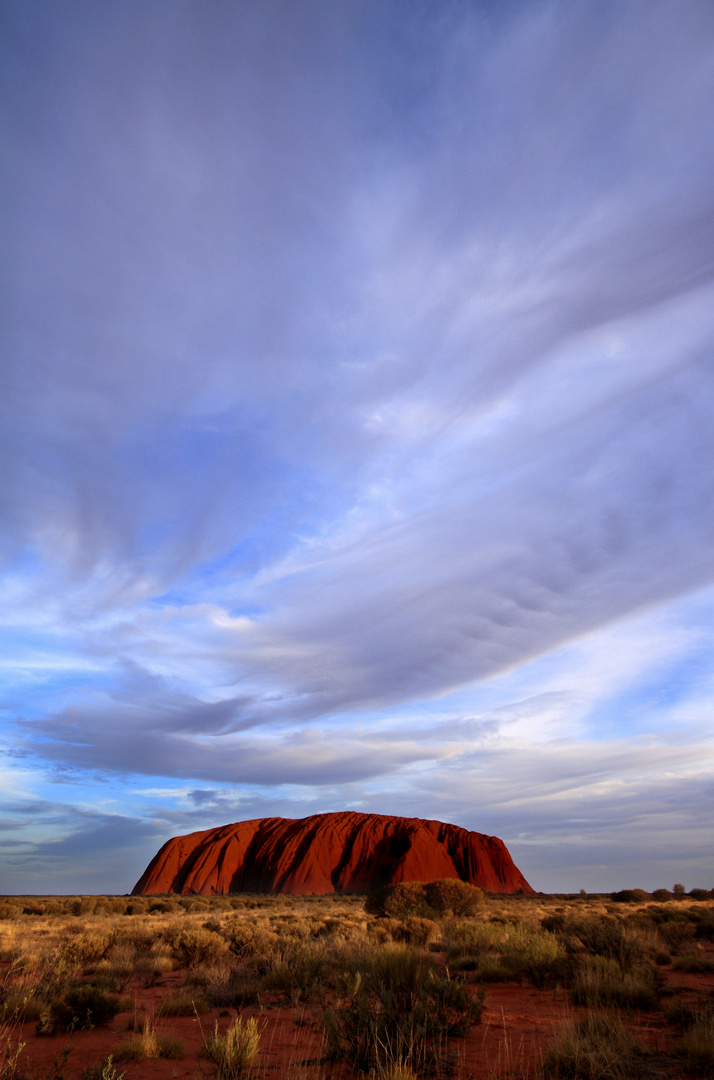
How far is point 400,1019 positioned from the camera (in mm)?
6102

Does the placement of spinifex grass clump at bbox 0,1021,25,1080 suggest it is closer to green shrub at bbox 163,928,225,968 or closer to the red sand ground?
the red sand ground

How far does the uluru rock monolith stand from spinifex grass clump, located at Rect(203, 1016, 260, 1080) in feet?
249

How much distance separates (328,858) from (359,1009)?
82.3 metres

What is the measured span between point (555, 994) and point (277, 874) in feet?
255

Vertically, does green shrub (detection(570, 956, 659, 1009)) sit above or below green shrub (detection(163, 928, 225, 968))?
above

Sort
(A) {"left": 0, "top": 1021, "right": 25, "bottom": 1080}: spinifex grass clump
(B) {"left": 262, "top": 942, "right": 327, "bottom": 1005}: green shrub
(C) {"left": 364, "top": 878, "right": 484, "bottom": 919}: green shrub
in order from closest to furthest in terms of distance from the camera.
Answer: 1. (A) {"left": 0, "top": 1021, "right": 25, "bottom": 1080}: spinifex grass clump
2. (B) {"left": 262, "top": 942, "right": 327, "bottom": 1005}: green shrub
3. (C) {"left": 364, "top": 878, "right": 484, "bottom": 919}: green shrub

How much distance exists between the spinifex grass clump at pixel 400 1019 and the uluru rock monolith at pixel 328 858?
7372 centimetres

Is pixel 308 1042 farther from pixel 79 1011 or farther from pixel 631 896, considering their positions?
pixel 631 896

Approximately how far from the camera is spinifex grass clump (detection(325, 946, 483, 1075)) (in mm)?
5645

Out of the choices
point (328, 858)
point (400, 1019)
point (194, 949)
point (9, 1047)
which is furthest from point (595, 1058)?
point (328, 858)

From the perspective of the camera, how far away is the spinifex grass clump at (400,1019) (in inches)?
222

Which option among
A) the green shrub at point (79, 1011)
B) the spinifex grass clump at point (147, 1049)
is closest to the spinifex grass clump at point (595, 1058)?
the spinifex grass clump at point (147, 1049)

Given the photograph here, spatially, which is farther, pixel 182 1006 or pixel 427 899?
pixel 427 899

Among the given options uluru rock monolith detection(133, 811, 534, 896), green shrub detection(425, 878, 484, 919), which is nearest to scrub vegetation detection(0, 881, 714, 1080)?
green shrub detection(425, 878, 484, 919)
